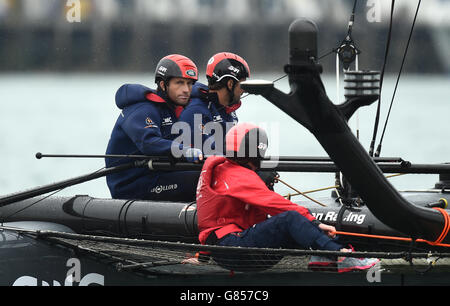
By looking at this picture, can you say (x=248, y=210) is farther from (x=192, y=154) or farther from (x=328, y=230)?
(x=192, y=154)

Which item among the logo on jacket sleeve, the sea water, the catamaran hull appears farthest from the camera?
the sea water

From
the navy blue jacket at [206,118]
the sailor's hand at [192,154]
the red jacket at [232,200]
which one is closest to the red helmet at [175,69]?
the navy blue jacket at [206,118]

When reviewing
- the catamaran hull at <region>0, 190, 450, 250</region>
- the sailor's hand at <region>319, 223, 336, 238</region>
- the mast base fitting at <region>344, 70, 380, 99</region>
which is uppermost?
the mast base fitting at <region>344, 70, 380, 99</region>

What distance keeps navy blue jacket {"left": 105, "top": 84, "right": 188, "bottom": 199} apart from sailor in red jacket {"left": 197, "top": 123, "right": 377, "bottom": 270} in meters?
1.13

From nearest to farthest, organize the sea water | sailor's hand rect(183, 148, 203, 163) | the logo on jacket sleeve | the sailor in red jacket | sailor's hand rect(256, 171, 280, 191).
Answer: the sailor in red jacket → sailor's hand rect(183, 148, 203, 163) → sailor's hand rect(256, 171, 280, 191) → the logo on jacket sleeve → the sea water

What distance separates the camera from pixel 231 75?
6.82m

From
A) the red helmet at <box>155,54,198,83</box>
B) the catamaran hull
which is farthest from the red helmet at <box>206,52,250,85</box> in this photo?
the catamaran hull

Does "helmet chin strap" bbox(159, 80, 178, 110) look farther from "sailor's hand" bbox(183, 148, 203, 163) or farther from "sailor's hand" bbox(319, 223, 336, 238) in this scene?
"sailor's hand" bbox(319, 223, 336, 238)

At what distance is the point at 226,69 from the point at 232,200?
1.73 m

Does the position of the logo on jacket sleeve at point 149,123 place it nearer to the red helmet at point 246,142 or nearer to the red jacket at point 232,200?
the red jacket at point 232,200

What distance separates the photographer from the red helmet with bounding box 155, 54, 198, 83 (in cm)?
656

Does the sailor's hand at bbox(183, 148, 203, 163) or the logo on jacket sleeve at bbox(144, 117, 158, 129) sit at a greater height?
the logo on jacket sleeve at bbox(144, 117, 158, 129)

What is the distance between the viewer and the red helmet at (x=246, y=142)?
5215 millimetres
